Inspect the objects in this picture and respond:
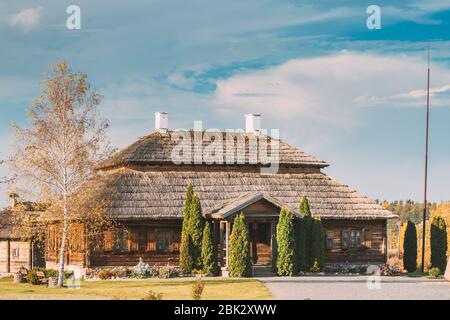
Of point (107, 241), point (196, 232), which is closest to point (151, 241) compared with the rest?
point (107, 241)

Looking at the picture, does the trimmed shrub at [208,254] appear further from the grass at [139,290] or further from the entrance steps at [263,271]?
the grass at [139,290]

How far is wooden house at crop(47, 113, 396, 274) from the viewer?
131 feet

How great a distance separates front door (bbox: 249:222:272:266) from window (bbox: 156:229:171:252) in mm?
4331

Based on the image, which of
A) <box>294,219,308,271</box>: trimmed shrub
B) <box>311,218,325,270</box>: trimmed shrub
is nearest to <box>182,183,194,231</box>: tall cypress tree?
<box>294,219,308,271</box>: trimmed shrub

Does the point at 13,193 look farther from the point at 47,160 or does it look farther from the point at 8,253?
the point at 8,253

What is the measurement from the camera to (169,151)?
144 ft

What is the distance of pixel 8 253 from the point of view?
5319 cm

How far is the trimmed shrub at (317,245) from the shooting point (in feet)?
134

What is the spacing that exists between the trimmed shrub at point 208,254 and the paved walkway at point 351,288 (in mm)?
2830

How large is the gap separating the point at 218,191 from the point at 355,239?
25.9 feet

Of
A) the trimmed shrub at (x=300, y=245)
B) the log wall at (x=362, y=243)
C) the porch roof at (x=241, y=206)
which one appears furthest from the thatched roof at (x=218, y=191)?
the trimmed shrub at (x=300, y=245)

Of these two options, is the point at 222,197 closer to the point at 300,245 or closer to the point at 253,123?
the point at 300,245
